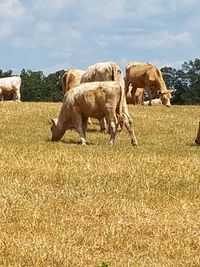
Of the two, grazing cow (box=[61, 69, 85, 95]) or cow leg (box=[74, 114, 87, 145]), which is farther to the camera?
grazing cow (box=[61, 69, 85, 95])

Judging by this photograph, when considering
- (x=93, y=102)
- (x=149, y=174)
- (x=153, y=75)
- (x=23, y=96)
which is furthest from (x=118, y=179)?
(x=23, y=96)

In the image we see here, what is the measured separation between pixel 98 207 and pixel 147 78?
1056 inches

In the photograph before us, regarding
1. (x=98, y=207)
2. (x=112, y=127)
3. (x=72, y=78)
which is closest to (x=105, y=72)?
(x=112, y=127)

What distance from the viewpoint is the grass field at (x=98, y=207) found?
281 inches

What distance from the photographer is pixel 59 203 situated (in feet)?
30.5

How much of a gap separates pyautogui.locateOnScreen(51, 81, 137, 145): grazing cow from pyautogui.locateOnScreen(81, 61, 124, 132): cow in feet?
6.70

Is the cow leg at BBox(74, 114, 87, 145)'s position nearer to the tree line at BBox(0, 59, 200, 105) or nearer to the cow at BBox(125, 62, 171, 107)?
the cow at BBox(125, 62, 171, 107)

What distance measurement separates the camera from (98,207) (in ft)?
30.0

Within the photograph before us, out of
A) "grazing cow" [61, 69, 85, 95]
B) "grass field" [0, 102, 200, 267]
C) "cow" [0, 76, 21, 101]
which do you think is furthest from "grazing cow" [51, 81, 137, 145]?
"cow" [0, 76, 21, 101]

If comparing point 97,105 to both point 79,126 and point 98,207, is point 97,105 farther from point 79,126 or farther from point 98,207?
point 98,207

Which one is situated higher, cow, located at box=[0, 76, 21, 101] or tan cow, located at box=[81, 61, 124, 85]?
tan cow, located at box=[81, 61, 124, 85]

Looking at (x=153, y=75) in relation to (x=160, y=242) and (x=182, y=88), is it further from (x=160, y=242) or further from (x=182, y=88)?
(x=182, y=88)

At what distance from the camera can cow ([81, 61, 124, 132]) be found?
21.4 m

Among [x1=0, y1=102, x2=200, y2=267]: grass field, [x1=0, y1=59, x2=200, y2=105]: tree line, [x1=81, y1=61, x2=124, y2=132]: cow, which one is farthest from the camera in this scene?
[x1=0, y1=59, x2=200, y2=105]: tree line
